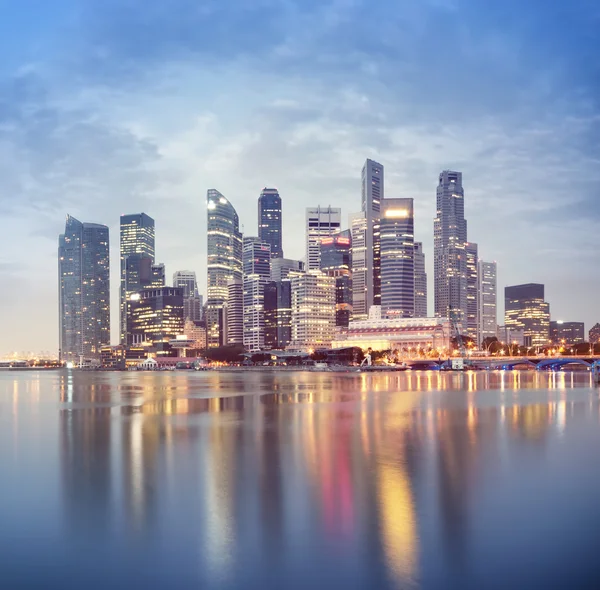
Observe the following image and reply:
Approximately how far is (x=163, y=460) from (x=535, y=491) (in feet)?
61.8

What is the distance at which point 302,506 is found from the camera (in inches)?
942

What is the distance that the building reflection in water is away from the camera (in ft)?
61.6

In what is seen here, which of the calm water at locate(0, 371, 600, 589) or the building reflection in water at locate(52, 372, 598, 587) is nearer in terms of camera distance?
the calm water at locate(0, 371, 600, 589)

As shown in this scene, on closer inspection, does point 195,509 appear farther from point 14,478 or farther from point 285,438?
point 285,438

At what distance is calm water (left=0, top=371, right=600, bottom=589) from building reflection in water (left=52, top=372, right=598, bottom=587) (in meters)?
0.09

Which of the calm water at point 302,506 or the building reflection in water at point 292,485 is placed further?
the building reflection in water at point 292,485

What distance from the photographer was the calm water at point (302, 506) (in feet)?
57.6

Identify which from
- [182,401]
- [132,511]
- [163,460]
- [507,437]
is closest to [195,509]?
[132,511]

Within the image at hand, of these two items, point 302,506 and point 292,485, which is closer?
point 302,506

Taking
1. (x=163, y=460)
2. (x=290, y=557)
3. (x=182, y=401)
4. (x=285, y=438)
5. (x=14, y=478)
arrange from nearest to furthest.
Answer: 1. (x=290, y=557)
2. (x=14, y=478)
3. (x=163, y=460)
4. (x=285, y=438)
5. (x=182, y=401)

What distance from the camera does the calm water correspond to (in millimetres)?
17562

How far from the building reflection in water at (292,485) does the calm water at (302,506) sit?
93 mm

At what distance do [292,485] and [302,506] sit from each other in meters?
3.79

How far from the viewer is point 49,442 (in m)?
43.3
